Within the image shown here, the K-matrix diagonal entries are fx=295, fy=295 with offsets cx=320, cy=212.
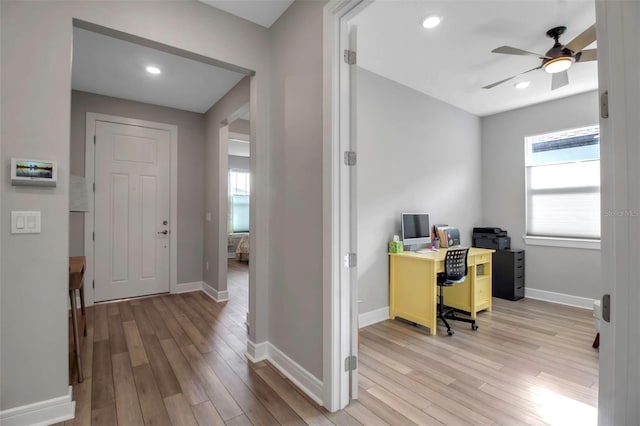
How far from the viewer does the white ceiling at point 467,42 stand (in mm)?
2324

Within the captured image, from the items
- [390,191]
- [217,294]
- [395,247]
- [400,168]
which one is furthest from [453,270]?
[217,294]

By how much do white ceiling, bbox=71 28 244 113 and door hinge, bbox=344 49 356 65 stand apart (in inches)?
73.1

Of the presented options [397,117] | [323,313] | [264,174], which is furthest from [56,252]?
[397,117]

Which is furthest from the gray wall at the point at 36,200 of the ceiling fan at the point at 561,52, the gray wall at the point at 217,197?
the ceiling fan at the point at 561,52

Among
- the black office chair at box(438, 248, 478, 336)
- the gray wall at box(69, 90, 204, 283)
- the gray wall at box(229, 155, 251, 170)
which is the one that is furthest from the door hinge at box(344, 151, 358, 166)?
the gray wall at box(229, 155, 251, 170)

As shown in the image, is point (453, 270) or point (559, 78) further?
point (453, 270)

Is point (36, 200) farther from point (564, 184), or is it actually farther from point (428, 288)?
point (564, 184)

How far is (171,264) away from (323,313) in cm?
333

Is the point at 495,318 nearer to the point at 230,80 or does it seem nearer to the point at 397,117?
the point at 397,117

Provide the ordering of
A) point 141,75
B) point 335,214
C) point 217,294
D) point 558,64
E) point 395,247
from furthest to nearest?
point 217,294 < point 395,247 < point 141,75 < point 558,64 < point 335,214

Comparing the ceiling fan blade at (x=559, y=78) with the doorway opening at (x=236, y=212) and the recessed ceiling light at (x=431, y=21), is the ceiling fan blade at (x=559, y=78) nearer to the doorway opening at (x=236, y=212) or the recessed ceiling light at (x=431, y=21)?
the recessed ceiling light at (x=431, y=21)

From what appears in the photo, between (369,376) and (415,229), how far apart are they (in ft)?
6.43

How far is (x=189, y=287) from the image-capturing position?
4500 millimetres

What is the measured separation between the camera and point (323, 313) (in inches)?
74.8
